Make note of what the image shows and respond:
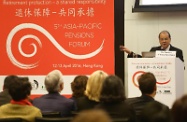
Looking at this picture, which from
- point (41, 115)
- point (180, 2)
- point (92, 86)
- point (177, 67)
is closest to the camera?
point (41, 115)

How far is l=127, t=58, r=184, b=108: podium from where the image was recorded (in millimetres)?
5387

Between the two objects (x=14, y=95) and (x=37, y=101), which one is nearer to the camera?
(x=14, y=95)

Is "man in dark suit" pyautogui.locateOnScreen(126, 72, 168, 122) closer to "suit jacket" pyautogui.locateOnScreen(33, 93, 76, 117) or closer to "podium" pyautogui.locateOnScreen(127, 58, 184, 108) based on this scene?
"suit jacket" pyautogui.locateOnScreen(33, 93, 76, 117)

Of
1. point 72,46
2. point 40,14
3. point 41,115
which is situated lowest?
point 41,115

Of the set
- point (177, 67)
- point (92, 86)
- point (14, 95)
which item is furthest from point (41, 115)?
point (177, 67)

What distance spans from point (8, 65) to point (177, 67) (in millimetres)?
3500

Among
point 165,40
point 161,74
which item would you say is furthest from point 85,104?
point 165,40

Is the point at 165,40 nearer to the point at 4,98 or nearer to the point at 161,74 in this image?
the point at 161,74

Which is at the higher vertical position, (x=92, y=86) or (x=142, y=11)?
(x=142, y=11)

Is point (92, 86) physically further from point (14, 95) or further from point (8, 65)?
point (8, 65)

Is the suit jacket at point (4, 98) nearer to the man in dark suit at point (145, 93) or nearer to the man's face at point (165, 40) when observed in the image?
the man in dark suit at point (145, 93)

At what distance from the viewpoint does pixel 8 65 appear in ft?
25.1

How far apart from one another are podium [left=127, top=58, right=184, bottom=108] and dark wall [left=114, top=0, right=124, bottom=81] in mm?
1923

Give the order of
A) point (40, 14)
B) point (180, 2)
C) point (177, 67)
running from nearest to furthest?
point (177, 67)
point (180, 2)
point (40, 14)
